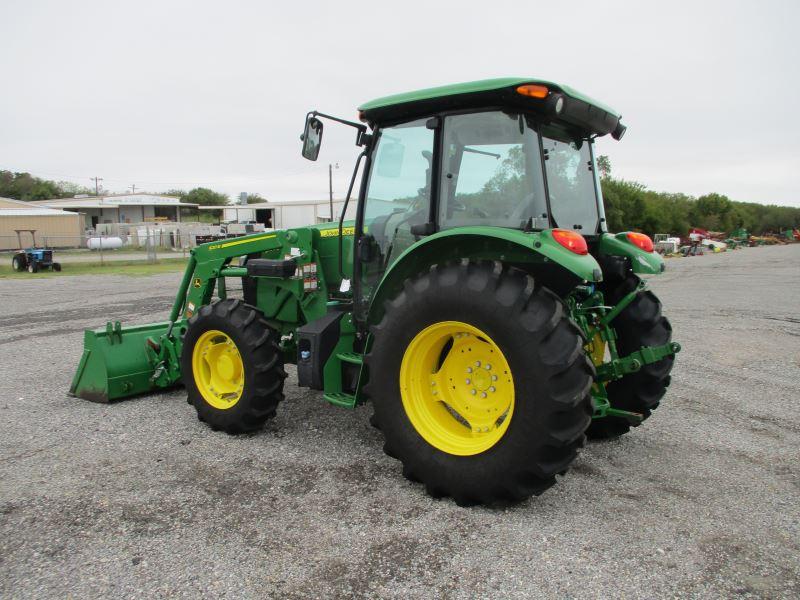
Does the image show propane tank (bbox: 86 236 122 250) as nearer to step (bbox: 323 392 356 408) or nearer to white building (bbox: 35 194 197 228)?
white building (bbox: 35 194 197 228)

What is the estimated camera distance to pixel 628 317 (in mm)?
4344

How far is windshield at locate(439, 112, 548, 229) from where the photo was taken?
3.58m

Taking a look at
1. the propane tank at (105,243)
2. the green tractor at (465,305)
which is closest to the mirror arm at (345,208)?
the green tractor at (465,305)

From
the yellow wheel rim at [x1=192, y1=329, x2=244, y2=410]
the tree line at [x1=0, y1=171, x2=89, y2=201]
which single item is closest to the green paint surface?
the yellow wheel rim at [x1=192, y1=329, x2=244, y2=410]

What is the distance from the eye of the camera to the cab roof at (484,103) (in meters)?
3.45

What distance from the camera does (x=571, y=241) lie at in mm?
3236

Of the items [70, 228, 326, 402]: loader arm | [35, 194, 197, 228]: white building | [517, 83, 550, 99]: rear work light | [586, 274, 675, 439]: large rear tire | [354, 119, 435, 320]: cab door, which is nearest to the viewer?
[517, 83, 550, 99]: rear work light

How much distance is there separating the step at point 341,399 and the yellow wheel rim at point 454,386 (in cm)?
59

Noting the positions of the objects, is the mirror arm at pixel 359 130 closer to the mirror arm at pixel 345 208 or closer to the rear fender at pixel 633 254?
the mirror arm at pixel 345 208

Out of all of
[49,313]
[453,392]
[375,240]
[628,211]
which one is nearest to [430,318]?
[453,392]

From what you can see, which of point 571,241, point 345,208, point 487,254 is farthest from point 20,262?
point 571,241

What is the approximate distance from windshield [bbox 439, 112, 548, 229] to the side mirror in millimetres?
1009

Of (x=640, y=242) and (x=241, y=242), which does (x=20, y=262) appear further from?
(x=640, y=242)

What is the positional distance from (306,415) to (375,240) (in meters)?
1.79
